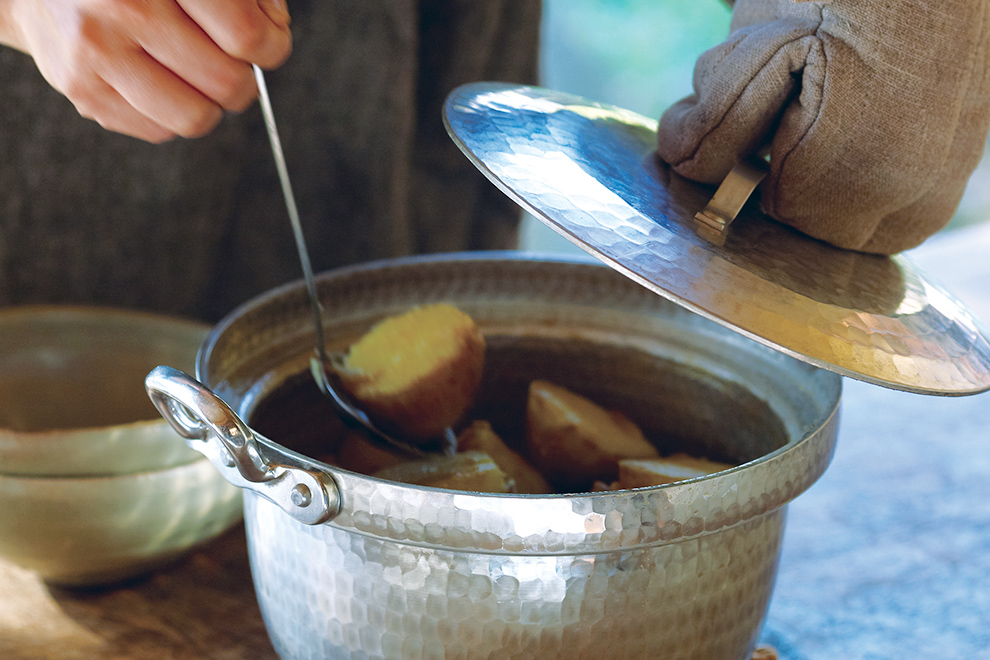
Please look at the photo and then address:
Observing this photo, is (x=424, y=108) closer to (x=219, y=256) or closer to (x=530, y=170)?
(x=219, y=256)

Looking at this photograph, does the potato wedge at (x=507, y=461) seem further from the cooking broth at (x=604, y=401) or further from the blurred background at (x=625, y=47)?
the blurred background at (x=625, y=47)

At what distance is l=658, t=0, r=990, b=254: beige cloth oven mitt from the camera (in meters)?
→ 0.32

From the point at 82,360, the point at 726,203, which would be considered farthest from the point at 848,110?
the point at 82,360

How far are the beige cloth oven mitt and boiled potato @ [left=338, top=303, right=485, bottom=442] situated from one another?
0.14 m

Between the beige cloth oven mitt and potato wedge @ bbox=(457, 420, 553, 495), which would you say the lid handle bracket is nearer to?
the beige cloth oven mitt

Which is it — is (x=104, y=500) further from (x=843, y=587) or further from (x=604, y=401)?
(x=843, y=587)

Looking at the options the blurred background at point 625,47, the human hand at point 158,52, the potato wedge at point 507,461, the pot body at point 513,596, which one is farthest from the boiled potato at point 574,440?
the blurred background at point 625,47

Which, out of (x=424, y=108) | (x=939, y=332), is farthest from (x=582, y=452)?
(x=424, y=108)

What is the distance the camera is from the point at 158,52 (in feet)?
1.14

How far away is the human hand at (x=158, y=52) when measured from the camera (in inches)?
13.3

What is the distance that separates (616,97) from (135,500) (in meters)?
1.76

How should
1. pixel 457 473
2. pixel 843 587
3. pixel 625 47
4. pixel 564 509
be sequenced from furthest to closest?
1. pixel 625 47
2. pixel 843 587
3. pixel 457 473
4. pixel 564 509

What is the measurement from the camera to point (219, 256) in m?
0.72

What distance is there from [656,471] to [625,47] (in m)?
1.77
